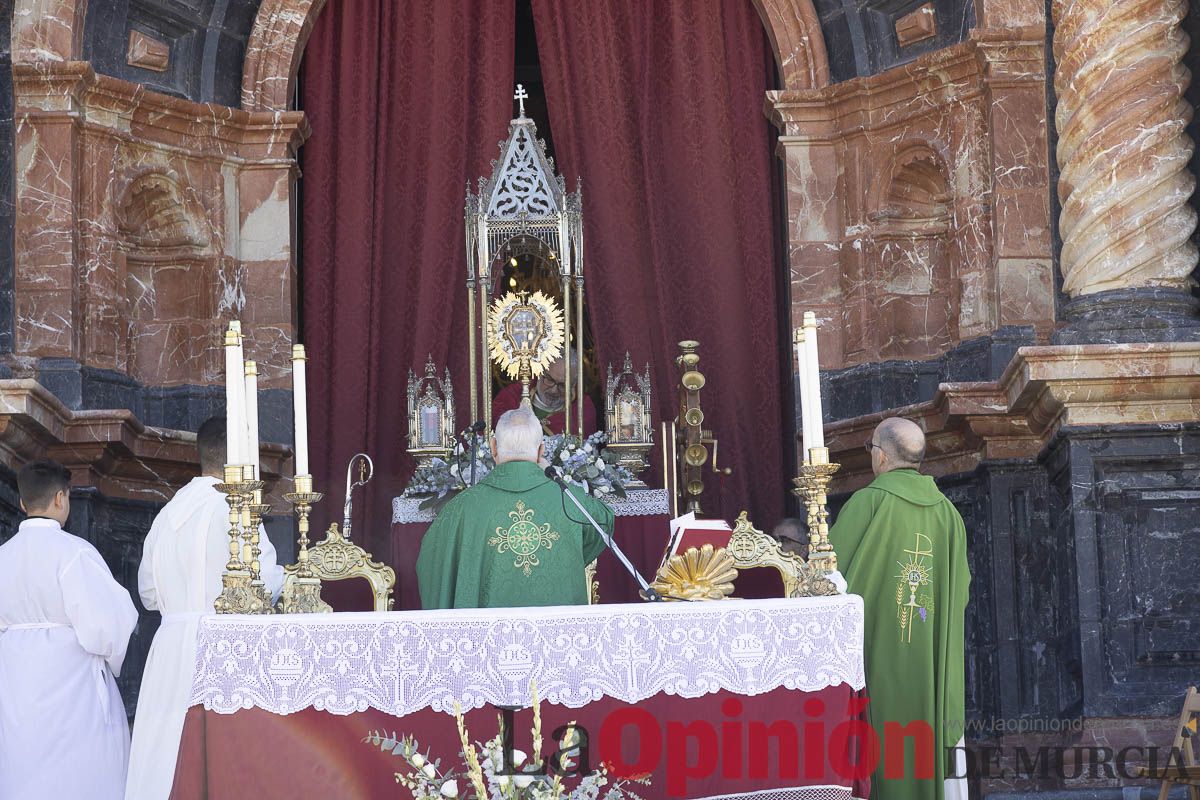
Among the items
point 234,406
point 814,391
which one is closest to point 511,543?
point 234,406

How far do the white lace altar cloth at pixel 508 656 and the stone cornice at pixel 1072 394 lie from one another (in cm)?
287

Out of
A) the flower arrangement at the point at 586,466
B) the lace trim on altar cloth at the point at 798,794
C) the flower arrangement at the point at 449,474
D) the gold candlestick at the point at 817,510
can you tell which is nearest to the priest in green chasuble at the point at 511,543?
the gold candlestick at the point at 817,510

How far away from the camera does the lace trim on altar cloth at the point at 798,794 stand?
5.82 metres

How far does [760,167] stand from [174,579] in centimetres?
489

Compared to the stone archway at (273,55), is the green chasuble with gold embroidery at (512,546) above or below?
below

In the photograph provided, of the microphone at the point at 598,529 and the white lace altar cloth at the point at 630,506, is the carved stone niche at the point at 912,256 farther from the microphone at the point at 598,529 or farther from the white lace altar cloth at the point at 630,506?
the microphone at the point at 598,529

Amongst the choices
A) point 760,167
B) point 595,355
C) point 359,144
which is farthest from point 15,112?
point 760,167

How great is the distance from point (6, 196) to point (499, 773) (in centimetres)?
545

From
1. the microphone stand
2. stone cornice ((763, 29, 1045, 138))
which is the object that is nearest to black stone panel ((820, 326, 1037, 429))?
stone cornice ((763, 29, 1045, 138))

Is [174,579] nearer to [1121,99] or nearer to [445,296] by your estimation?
[445,296]

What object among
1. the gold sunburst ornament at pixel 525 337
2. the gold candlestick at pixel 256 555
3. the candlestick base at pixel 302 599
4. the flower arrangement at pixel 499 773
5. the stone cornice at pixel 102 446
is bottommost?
the flower arrangement at pixel 499 773

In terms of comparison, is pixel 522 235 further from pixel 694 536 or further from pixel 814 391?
pixel 814 391

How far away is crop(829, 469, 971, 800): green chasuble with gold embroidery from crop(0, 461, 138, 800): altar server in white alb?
274 cm

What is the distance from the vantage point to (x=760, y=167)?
1090cm
